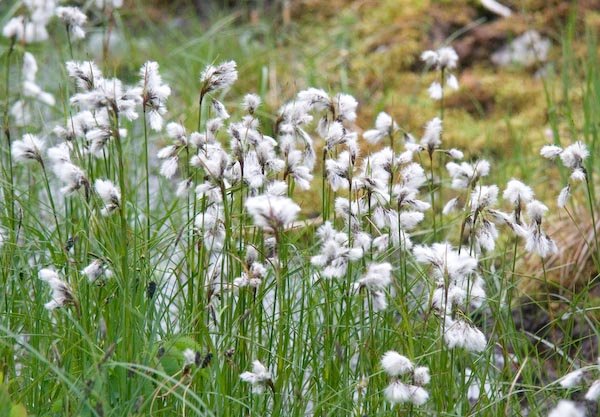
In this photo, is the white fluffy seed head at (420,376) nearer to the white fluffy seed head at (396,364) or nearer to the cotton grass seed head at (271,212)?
the white fluffy seed head at (396,364)

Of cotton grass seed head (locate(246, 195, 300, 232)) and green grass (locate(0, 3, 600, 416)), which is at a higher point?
cotton grass seed head (locate(246, 195, 300, 232))

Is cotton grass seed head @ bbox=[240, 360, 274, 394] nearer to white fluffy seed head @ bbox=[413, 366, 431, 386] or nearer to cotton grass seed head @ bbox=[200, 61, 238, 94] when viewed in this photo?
white fluffy seed head @ bbox=[413, 366, 431, 386]

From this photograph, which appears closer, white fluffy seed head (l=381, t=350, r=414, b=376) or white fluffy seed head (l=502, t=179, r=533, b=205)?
white fluffy seed head (l=381, t=350, r=414, b=376)

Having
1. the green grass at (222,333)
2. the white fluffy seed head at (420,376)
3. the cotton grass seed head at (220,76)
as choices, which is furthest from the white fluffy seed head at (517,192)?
the cotton grass seed head at (220,76)

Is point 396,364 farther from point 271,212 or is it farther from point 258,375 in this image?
point 271,212

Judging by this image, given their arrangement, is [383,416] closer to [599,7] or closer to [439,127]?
[439,127]

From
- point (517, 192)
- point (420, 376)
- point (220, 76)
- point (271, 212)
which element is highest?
point (220, 76)

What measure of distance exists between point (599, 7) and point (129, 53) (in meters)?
2.60

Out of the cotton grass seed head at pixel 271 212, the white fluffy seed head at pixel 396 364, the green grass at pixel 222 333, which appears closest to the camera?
the cotton grass seed head at pixel 271 212

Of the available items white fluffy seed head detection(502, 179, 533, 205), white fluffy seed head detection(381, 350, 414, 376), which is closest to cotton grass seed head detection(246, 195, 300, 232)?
white fluffy seed head detection(381, 350, 414, 376)

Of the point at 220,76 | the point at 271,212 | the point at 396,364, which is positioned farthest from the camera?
the point at 220,76

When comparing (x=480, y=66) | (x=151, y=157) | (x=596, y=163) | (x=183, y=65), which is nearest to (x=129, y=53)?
(x=183, y=65)

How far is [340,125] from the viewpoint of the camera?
2.12 metres

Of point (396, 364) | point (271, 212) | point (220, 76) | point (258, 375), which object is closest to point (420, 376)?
point (396, 364)
